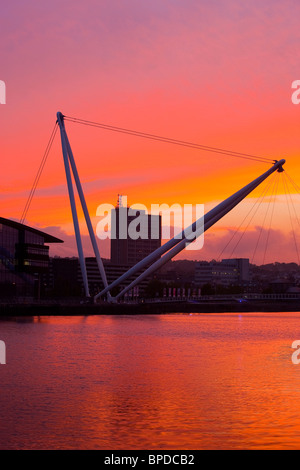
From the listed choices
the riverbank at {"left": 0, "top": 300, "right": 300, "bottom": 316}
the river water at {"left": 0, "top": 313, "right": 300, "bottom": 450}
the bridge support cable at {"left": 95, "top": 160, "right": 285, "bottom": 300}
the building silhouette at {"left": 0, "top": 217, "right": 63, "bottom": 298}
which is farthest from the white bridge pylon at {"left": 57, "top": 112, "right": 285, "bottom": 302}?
the river water at {"left": 0, "top": 313, "right": 300, "bottom": 450}

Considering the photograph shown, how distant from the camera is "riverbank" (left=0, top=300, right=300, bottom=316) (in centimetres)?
6226

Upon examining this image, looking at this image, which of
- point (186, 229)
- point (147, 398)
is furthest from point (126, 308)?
point (147, 398)

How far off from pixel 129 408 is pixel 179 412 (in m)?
1.14

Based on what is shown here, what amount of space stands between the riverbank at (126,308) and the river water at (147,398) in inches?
1207

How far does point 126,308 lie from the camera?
75.3 metres

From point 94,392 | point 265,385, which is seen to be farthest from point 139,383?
point 265,385

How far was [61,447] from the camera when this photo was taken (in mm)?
11391

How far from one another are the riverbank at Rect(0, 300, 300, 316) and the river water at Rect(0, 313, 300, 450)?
101ft

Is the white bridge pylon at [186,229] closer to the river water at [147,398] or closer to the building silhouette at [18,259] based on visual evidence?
the building silhouette at [18,259]

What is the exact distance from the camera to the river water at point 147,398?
12.1m

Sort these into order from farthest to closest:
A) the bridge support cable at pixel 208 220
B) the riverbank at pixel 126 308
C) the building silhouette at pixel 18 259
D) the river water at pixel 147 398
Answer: the building silhouette at pixel 18 259
the riverbank at pixel 126 308
the bridge support cable at pixel 208 220
the river water at pixel 147 398

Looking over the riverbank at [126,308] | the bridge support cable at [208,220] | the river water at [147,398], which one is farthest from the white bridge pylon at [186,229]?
the river water at [147,398]

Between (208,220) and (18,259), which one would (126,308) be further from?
(208,220)

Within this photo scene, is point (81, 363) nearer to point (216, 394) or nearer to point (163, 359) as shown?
point (163, 359)
